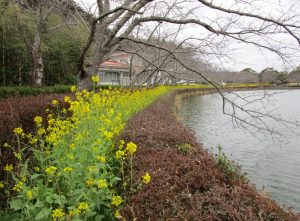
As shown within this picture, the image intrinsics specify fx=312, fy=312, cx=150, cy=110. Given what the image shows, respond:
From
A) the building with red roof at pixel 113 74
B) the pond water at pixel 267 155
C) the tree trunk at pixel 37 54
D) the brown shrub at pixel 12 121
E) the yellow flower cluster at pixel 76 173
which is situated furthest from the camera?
the building with red roof at pixel 113 74

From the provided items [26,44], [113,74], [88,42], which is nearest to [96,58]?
[88,42]

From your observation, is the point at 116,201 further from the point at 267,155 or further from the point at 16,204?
the point at 267,155

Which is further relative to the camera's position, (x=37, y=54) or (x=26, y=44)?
(x=26, y=44)

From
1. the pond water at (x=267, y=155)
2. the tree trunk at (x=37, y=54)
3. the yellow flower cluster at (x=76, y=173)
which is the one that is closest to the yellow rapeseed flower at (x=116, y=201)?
the yellow flower cluster at (x=76, y=173)

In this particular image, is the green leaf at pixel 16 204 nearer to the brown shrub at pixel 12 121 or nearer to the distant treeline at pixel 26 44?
the brown shrub at pixel 12 121

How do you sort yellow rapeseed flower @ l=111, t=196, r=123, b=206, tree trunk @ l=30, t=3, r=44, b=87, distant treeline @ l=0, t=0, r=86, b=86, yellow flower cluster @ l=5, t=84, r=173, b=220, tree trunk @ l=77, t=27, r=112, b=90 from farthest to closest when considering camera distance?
distant treeline @ l=0, t=0, r=86, b=86 → tree trunk @ l=30, t=3, r=44, b=87 → tree trunk @ l=77, t=27, r=112, b=90 → yellow flower cluster @ l=5, t=84, r=173, b=220 → yellow rapeseed flower @ l=111, t=196, r=123, b=206

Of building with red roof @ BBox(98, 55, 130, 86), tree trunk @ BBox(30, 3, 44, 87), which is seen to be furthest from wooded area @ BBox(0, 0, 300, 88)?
building with red roof @ BBox(98, 55, 130, 86)

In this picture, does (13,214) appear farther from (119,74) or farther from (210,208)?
(119,74)

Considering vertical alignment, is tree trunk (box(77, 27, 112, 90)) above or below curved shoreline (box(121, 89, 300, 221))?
above

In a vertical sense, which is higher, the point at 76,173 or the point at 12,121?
the point at 12,121

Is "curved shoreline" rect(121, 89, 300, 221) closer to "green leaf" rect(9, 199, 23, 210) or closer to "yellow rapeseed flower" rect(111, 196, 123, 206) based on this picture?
"yellow rapeseed flower" rect(111, 196, 123, 206)

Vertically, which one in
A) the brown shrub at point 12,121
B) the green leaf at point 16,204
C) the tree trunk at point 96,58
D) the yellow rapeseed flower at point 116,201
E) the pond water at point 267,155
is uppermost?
the tree trunk at point 96,58

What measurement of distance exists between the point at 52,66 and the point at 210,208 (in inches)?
732

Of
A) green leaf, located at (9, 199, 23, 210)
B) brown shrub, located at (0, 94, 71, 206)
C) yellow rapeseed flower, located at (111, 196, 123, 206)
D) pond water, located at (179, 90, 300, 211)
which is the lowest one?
pond water, located at (179, 90, 300, 211)
